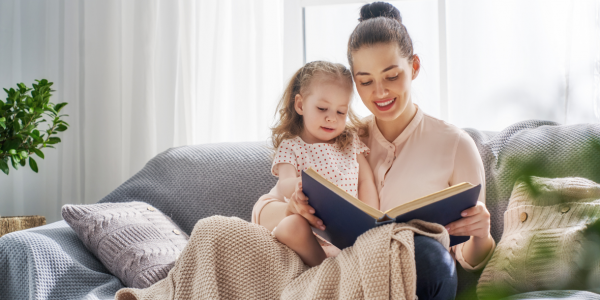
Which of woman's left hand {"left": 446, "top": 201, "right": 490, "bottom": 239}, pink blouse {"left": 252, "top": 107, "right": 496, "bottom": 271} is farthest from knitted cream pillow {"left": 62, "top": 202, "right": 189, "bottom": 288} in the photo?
woman's left hand {"left": 446, "top": 201, "right": 490, "bottom": 239}

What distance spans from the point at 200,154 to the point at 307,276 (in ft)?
3.44

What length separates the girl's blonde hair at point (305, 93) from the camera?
1.48 meters

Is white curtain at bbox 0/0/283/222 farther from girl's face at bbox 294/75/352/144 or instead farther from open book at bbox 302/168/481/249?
open book at bbox 302/168/481/249

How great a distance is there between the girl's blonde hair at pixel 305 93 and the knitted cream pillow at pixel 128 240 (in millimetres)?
489

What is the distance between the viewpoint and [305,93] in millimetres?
1501

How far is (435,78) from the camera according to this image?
8.21 ft

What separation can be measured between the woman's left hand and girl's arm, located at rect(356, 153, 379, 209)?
15.8 inches

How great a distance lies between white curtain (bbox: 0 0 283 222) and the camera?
2541mm

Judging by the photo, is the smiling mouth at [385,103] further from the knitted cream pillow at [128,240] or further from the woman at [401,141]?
the knitted cream pillow at [128,240]

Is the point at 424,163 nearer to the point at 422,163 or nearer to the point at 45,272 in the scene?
the point at 422,163

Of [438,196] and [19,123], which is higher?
[19,123]

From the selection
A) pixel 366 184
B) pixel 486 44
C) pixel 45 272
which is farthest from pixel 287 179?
pixel 486 44

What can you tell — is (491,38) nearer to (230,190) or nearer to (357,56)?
(357,56)

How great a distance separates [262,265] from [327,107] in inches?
21.9
